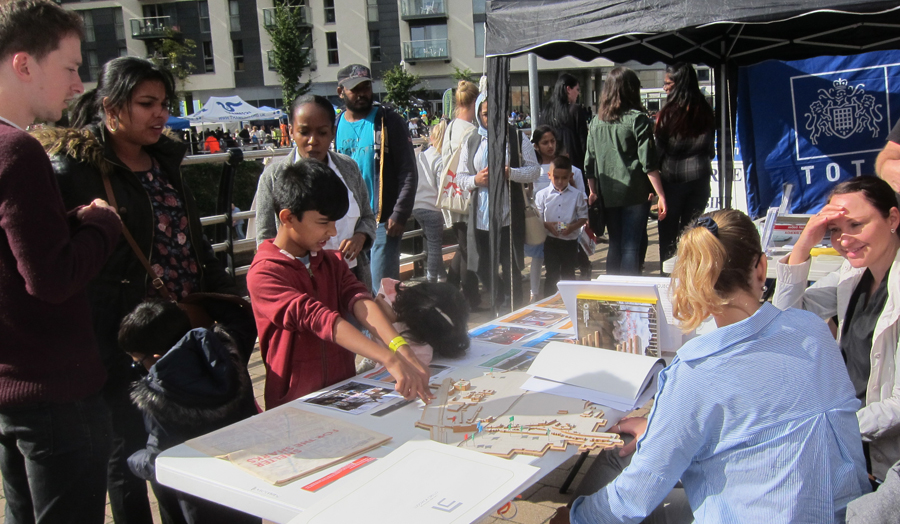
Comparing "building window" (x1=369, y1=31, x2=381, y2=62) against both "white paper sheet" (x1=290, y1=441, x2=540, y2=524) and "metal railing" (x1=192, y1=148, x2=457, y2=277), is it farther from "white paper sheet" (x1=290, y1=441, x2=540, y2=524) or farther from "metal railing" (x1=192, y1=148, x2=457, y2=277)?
"white paper sheet" (x1=290, y1=441, x2=540, y2=524)

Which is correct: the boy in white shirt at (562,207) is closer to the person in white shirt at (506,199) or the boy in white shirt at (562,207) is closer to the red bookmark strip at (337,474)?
the person in white shirt at (506,199)

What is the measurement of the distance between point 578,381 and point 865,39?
14.4ft

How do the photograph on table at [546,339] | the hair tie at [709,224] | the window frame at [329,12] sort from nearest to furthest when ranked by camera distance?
1. the hair tie at [709,224]
2. the photograph on table at [546,339]
3. the window frame at [329,12]

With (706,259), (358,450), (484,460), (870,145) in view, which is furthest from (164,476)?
(870,145)

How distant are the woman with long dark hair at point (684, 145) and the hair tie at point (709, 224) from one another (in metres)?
3.59

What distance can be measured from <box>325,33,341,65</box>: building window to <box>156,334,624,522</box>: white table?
46261mm

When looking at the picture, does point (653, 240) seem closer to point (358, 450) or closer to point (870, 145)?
point (870, 145)

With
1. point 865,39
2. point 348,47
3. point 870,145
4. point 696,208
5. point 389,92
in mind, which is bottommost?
point 696,208

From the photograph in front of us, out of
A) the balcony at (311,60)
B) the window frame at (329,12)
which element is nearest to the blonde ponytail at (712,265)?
the balcony at (311,60)

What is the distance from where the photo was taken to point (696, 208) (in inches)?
205

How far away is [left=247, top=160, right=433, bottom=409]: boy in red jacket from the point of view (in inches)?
81.4

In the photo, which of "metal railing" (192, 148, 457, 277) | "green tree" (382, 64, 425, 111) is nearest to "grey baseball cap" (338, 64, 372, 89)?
"metal railing" (192, 148, 457, 277)

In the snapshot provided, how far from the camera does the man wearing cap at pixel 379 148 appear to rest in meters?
3.95

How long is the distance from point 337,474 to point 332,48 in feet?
154
